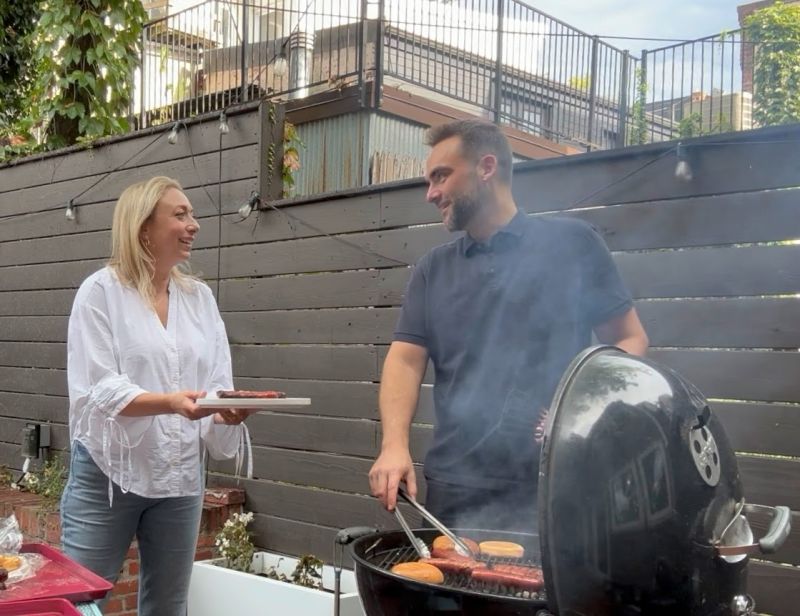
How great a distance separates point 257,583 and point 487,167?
2550 millimetres

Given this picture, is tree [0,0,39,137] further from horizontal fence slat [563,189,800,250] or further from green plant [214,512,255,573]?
horizontal fence slat [563,189,800,250]

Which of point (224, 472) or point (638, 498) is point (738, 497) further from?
point (224, 472)

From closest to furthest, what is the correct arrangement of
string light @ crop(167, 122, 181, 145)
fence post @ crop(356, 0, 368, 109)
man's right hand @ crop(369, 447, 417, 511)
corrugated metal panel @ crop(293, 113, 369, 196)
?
man's right hand @ crop(369, 447, 417, 511), string light @ crop(167, 122, 181, 145), fence post @ crop(356, 0, 368, 109), corrugated metal panel @ crop(293, 113, 369, 196)

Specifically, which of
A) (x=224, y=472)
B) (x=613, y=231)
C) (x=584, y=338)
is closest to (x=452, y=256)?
(x=584, y=338)

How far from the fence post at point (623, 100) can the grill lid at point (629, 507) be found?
6.16 metres

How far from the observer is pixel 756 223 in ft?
10.1

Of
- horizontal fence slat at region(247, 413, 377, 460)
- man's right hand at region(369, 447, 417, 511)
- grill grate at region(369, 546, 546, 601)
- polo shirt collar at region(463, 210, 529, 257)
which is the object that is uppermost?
polo shirt collar at region(463, 210, 529, 257)

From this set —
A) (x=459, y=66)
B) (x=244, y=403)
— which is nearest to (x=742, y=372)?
(x=244, y=403)

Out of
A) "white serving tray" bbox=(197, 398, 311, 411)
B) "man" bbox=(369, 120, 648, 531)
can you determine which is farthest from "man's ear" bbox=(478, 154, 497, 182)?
"white serving tray" bbox=(197, 398, 311, 411)

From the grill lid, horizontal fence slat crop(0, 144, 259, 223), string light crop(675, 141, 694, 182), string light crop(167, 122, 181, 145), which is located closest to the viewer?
the grill lid

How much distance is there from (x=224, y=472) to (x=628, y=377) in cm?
412

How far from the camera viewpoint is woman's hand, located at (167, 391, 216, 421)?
2.58 metres

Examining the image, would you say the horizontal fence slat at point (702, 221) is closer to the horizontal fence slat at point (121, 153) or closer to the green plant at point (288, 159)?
the green plant at point (288, 159)

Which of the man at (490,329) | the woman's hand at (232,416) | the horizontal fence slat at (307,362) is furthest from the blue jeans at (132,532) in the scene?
the horizontal fence slat at (307,362)
